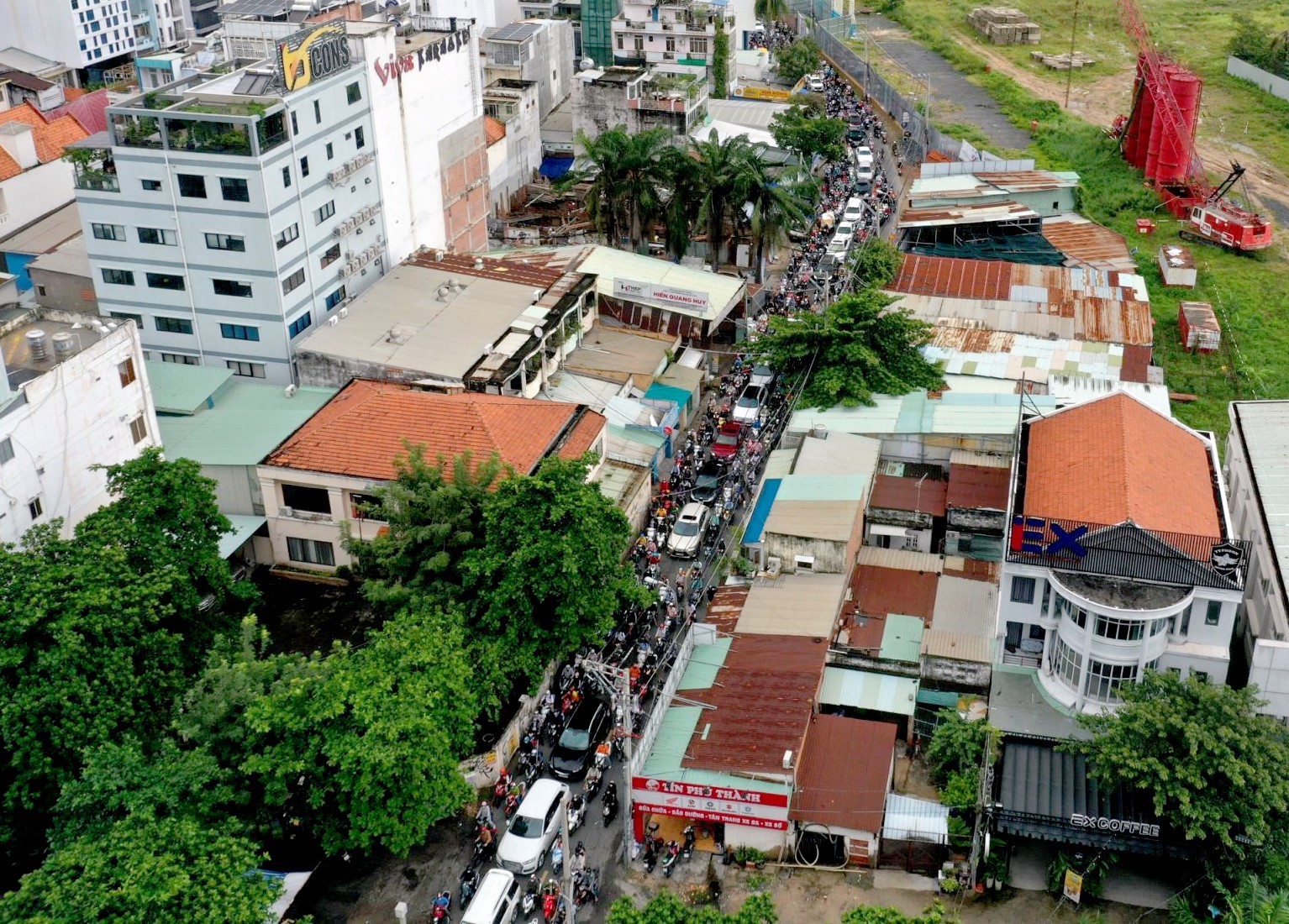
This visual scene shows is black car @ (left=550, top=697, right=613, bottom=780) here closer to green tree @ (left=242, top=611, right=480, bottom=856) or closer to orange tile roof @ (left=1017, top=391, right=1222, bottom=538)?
green tree @ (left=242, top=611, right=480, bottom=856)

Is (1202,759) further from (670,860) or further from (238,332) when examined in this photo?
(238,332)

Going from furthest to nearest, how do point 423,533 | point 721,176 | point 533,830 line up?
point 721,176 → point 423,533 → point 533,830

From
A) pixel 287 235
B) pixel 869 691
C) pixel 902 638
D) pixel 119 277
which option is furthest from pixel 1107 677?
pixel 119 277

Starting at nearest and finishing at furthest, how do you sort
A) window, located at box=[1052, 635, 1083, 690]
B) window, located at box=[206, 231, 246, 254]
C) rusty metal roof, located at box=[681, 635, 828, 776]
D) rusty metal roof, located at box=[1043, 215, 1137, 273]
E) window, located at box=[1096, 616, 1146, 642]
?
rusty metal roof, located at box=[681, 635, 828, 776] < window, located at box=[1096, 616, 1146, 642] < window, located at box=[1052, 635, 1083, 690] < window, located at box=[206, 231, 246, 254] < rusty metal roof, located at box=[1043, 215, 1137, 273]

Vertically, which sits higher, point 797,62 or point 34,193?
point 797,62

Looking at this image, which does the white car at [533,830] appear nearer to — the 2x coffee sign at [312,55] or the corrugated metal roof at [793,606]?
the corrugated metal roof at [793,606]

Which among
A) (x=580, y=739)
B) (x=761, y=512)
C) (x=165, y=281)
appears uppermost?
(x=165, y=281)

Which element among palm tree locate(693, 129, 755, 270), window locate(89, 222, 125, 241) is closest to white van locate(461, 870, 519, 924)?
window locate(89, 222, 125, 241)
